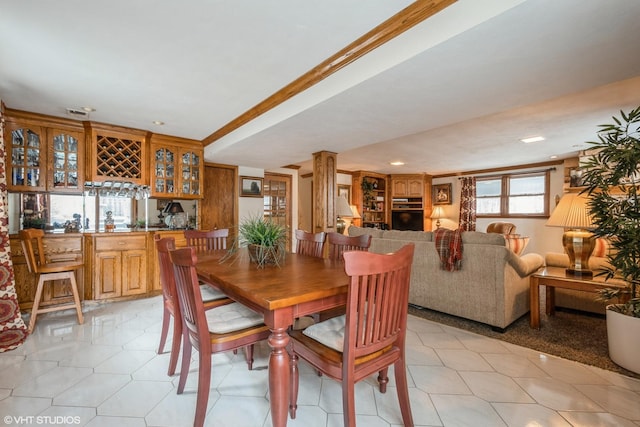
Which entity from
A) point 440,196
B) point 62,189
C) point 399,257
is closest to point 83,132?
point 62,189

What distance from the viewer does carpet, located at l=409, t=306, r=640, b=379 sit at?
7.26ft

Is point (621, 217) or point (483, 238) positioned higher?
point (621, 217)

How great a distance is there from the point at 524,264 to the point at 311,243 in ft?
7.18

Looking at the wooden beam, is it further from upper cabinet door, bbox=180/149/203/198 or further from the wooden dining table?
upper cabinet door, bbox=180/149/203/198

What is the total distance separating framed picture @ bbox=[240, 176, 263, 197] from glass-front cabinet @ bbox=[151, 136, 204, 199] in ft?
3.59

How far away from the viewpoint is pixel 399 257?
1.32m

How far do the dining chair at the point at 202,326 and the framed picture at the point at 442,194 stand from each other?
7158 millimetres

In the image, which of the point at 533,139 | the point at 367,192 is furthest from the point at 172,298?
the point at 367,192

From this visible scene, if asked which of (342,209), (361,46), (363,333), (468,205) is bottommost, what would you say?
(363,333)

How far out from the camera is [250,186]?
553cm

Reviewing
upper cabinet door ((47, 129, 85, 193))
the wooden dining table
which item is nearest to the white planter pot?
the wooden dining table

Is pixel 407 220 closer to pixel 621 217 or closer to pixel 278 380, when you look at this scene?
pixel 621 217

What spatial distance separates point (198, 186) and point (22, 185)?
1.90 metres

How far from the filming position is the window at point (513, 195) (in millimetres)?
6227
